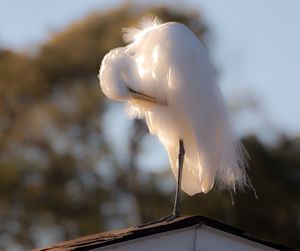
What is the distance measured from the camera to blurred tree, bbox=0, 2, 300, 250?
65.5 feet

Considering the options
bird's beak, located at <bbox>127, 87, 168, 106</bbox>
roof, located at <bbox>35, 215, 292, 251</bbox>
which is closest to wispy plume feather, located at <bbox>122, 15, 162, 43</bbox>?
bird's beak, located at <bbox>127, 87, 168, 106</bbox>

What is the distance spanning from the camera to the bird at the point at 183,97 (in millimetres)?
9688

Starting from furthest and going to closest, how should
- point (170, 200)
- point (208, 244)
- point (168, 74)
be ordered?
point (170, 200)
point (168, 74)
point (208, 244)

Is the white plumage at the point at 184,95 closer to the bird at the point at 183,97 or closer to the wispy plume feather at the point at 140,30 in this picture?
the bird at the point at 183,97

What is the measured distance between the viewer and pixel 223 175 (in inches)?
386

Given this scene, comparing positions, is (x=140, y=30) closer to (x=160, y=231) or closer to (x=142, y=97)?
(x=142, y=97)

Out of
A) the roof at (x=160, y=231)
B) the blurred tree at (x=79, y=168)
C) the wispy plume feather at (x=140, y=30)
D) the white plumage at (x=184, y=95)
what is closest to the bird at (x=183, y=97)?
the white plumage at (x=184, y=95)

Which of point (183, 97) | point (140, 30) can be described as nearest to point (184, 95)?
point (183, 97)

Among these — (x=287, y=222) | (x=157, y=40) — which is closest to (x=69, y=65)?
(x=287, y=222)

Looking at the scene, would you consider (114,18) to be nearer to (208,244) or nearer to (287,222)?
(287,222)

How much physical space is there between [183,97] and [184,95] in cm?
2

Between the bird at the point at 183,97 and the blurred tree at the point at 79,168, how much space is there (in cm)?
963

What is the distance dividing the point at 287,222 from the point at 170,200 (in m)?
2.30

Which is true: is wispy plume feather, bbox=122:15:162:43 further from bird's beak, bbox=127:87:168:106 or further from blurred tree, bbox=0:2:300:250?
blurred tree, bbox=0:2:300:250
